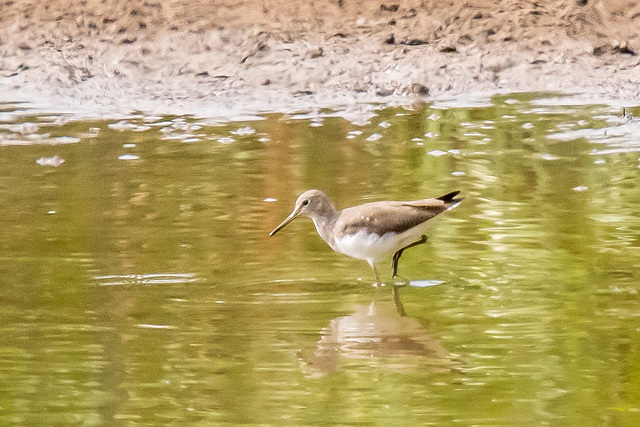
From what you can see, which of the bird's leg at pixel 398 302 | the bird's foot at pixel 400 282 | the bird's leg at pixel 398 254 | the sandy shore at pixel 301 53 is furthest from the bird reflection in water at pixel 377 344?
the sandy shore at pixel 301 53

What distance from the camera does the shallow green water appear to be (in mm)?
4199

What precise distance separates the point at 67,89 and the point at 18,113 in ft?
2.93

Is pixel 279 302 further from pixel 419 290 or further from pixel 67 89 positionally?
pixel 67 89

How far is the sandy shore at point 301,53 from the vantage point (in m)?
10.9

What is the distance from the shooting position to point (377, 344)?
15.8ft

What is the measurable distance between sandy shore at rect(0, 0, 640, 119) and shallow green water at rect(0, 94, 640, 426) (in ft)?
4.23

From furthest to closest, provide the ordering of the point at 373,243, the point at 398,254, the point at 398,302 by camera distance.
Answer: the point at 398,254 < the point at 373,243 < the point at 398,302

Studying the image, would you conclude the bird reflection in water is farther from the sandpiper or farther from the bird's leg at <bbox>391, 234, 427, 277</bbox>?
the bird's leg at <bbox>391, 234, 427, 277</bbox>

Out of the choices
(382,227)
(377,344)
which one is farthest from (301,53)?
(377,344)

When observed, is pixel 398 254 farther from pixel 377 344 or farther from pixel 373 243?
pixel 377 344

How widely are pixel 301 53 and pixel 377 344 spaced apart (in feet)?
22.8

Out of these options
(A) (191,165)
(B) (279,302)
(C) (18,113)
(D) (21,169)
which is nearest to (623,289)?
(B) (279,302)

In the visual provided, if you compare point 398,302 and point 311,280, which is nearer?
point 398,302

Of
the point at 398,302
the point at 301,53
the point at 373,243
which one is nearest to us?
the point at 398,302
